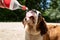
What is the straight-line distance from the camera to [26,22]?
9.86ft

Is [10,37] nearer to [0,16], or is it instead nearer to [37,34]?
[37,34]

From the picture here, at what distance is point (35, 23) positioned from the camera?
2992 mm

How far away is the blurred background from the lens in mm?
10320

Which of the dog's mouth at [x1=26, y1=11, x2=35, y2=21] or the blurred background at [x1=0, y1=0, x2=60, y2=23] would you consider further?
the blurred background at [x1=0, y1=0, x2=60, y2=23]

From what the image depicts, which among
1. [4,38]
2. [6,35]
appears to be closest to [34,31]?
[4,38]

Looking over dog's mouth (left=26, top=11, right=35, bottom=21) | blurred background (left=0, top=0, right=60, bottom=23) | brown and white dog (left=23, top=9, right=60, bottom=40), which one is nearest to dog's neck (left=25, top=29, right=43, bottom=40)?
brown and white dog (left=23, top=9, right=60, bottom=40)

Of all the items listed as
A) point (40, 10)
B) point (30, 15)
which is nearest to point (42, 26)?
point (30, 15)

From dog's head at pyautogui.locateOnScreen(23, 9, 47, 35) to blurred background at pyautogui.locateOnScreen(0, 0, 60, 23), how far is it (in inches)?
275

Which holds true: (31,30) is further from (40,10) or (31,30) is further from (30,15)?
(40,10)

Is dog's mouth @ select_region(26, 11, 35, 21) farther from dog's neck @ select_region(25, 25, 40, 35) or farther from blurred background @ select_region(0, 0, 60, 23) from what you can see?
blurred background @ select_region(0, 0, 60, 23)

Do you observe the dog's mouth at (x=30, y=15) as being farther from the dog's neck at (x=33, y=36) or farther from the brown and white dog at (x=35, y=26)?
the dog's neck at (x=33, y=36)

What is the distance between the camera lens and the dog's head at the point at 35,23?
114 inches

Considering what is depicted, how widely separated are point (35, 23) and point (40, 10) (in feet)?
25.8

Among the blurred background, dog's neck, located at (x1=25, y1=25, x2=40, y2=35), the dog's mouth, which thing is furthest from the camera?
the blurred background
